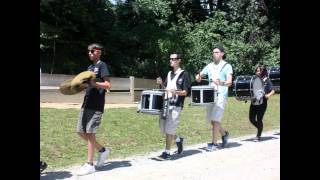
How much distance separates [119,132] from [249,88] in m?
2.96

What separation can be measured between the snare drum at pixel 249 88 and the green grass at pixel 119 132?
4.12ft

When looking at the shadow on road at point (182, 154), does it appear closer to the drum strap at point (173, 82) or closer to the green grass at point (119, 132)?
the green grass at point (119, 132)

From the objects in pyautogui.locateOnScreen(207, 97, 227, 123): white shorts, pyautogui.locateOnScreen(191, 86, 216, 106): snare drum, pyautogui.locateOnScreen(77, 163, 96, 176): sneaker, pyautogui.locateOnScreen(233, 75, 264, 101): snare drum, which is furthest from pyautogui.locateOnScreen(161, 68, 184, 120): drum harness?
pyautogui.locateOnScreen(233, 75, 264, 101): snare drum

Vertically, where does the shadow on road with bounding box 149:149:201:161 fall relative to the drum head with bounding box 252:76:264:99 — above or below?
below

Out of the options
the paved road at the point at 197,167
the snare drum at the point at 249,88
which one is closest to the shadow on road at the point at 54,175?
the paved road at the point at 197,167

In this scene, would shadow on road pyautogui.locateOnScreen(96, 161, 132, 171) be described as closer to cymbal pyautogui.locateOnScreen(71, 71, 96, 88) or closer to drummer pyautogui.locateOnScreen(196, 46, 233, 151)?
cymbal pyautogui.locateOnScreen(71, 71, 96, 88)

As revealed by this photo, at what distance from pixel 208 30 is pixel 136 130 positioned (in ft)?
66.7

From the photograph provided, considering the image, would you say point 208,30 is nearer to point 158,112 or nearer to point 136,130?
point 136,130

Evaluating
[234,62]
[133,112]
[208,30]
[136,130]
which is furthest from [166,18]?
[136,130]

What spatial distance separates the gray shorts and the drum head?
15.6 ft

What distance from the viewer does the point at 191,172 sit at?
24.9ft

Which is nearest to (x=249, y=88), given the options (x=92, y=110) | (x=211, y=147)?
(x=211, y=147)

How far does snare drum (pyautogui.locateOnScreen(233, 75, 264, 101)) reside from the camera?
37.1ft

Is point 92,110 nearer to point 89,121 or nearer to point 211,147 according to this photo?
point 89,121
